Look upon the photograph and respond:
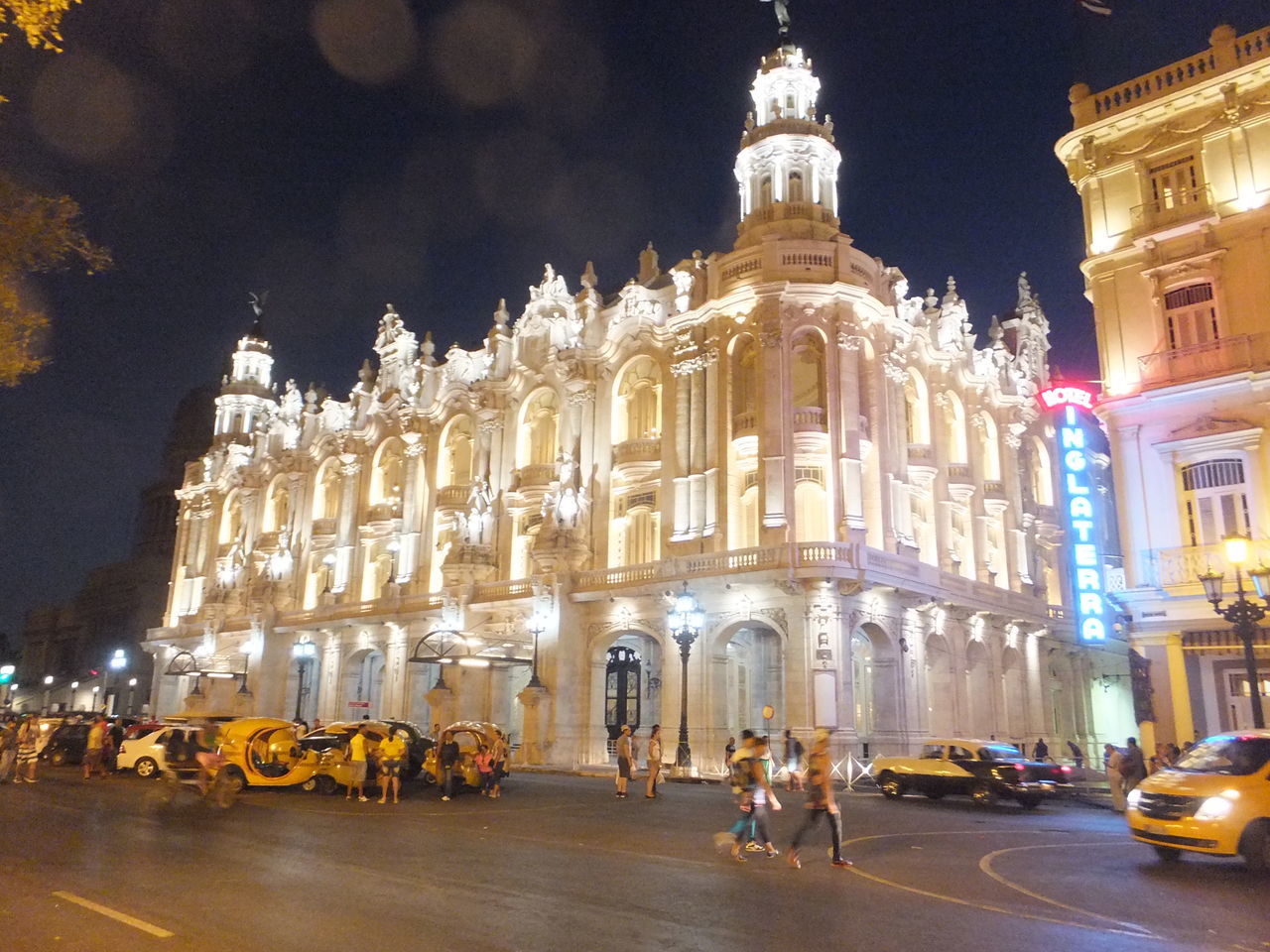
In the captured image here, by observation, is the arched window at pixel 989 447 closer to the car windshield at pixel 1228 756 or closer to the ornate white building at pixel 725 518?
the ornate white building at pixel 725 518

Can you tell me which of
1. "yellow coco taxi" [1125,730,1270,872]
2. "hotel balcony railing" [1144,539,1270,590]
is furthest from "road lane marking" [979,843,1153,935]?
"hotel balcony railing" [1144,539,1270,590]

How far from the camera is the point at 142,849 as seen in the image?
12.5m

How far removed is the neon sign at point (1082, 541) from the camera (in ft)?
82.0

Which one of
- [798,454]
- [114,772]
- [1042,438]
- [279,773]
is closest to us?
[279,773]

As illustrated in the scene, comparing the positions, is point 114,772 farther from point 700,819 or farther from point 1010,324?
point 1010,324

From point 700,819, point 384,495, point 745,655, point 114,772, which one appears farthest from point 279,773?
point 384,495

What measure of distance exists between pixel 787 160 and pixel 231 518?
43.9 m

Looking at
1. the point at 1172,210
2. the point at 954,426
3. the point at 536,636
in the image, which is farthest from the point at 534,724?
the point at 1172,210

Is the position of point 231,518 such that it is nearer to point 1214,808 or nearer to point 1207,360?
point 1207,360

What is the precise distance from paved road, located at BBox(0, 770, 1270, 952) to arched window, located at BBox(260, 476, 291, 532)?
42.2 meters

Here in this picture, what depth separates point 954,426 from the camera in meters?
42.1

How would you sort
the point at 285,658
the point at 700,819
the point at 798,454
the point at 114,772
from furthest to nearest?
the point at 285,658 < the point at 798,454 < the point at 114,772 < the point at 700,819

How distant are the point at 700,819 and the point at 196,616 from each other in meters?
50.8

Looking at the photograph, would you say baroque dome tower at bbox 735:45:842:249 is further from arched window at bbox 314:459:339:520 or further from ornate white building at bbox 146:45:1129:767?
arched window at bbox 314:459:339:520
